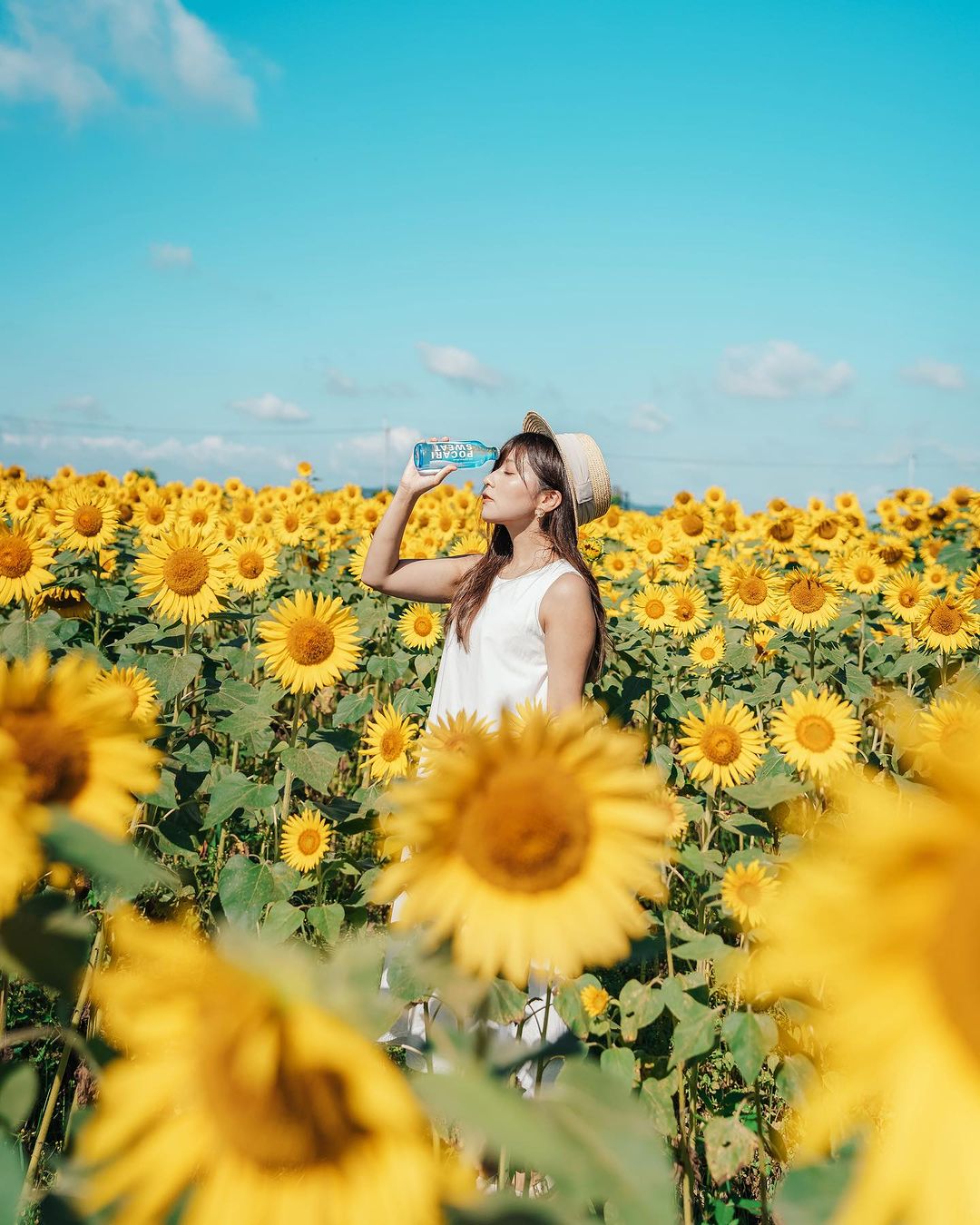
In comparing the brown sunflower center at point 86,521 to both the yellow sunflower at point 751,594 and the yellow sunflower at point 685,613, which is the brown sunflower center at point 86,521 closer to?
the yellow sunflower at point 685,613

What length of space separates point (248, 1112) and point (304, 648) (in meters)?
2.32

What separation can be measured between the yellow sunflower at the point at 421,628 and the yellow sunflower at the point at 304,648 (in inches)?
85.1

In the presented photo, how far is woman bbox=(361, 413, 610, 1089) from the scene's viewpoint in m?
3.03

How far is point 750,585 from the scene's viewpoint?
557 cm

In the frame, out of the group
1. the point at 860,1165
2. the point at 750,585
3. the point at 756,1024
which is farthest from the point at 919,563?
the point at 860,1165

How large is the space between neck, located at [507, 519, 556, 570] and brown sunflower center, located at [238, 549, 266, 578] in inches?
65.6

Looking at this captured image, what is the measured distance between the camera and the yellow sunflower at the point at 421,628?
5160 millimetres

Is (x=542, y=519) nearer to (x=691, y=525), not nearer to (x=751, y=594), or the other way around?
(x=751, y=594)

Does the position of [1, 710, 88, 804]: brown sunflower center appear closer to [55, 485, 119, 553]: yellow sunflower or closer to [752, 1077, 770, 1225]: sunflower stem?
[752, 1077, 770, 1225]: sunflower stem

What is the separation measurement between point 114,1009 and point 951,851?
0.67m

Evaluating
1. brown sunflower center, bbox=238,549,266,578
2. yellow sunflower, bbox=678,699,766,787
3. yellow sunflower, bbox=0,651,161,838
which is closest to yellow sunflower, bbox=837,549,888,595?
yellow sunflower, bbox=678,699,766,787

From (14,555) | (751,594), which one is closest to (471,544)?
(751,594)

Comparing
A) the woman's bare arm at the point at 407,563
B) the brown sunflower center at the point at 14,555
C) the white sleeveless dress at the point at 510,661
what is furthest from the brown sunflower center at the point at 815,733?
the brown sunflower center at the point at 14,555

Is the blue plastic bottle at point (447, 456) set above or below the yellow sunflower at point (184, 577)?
above
